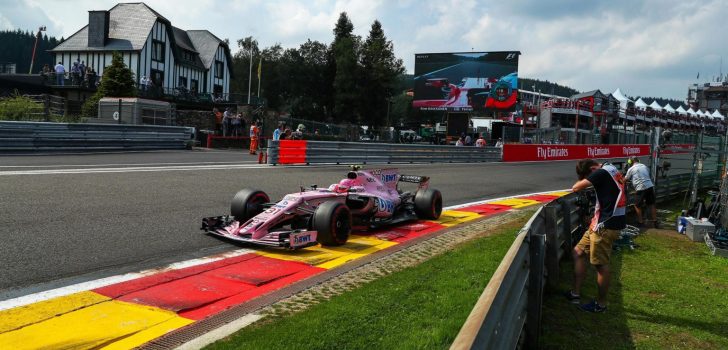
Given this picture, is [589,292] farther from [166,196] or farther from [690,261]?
[166,196]

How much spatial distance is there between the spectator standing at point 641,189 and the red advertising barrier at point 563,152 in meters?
17.4

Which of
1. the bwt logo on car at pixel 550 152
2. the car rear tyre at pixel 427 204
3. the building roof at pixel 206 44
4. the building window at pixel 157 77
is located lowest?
the car rear tyre at pixel 427 204

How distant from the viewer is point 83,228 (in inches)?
294

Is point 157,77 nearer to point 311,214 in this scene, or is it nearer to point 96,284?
point 311,214

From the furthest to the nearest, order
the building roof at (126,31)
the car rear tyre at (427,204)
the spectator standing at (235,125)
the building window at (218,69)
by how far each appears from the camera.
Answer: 1. the building window at (218,69)
2. the building roof at (126,31)
3. the spectator standing at (235,125)
4. the car rear tyre at (427,204)

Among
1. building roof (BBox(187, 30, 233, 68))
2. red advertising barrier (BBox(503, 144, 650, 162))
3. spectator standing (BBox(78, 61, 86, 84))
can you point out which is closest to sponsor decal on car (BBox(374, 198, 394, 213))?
red advertising barrier (BBox(503, 144, 650, 162))

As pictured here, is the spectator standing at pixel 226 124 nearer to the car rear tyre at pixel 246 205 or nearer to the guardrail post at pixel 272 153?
the guardrail post at pixel 272 153

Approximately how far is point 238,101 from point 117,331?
4918cm

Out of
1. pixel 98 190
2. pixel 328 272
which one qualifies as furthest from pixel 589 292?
pixel 98 190

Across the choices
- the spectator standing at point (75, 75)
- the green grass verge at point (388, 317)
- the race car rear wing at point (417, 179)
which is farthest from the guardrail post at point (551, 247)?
the spectator standing at point (75, 75)

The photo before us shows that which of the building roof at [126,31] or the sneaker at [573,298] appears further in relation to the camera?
the building roof at [126,31]

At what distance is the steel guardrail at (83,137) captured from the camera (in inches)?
712

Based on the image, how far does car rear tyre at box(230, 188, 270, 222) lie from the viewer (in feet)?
26.5

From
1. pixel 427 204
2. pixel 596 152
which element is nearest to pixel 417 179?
pixel 427 204
